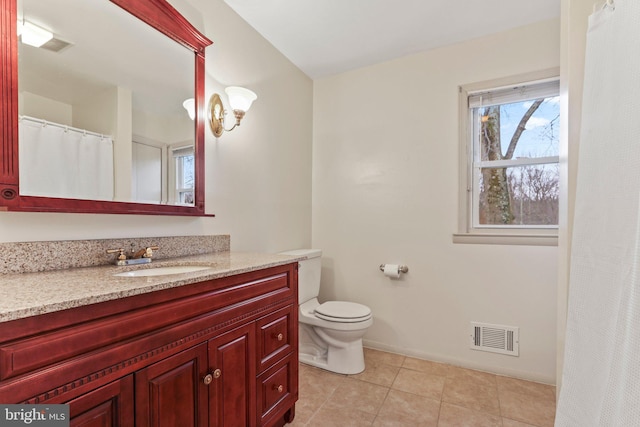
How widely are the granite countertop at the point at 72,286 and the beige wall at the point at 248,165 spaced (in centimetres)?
22

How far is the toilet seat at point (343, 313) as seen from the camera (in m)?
2.00

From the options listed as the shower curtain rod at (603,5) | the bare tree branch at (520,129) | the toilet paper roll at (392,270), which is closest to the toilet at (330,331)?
the toilet paper roll at (392,270)

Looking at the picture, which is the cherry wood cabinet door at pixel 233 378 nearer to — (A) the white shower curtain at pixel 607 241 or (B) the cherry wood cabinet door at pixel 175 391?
(B) the cherry wood cabinet door at pixel 175 391

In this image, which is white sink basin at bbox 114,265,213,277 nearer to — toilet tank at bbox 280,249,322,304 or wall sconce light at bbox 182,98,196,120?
wall sconce light at bbox 182,98,196,120

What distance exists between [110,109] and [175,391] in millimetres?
1169

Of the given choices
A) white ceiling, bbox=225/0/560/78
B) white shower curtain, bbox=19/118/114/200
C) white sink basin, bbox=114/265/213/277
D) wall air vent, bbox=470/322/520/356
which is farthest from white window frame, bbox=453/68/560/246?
white shower curtain, bbox=19/118/114/200

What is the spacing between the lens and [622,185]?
709 millimetres

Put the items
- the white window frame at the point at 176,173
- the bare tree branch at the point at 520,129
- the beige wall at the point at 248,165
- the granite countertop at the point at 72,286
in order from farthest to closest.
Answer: the bare tree branch at the point at 520,129 → the white window frame at the point at 176,173 → the beige wall at the point at 248,165 → the granite countertop at the point at 72,286

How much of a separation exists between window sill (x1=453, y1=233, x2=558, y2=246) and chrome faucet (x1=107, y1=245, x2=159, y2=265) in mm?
2003

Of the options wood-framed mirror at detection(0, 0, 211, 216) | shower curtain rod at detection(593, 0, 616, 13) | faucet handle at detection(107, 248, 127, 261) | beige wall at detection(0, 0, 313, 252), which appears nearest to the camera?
shower curtain rod at detection(593, 0, 616, 13)

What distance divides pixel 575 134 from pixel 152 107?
5.79 ft

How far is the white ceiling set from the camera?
1854 mm

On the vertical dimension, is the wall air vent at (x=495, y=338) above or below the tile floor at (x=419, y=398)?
above

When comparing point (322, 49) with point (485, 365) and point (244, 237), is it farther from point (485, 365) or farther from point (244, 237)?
point (485, 365)
